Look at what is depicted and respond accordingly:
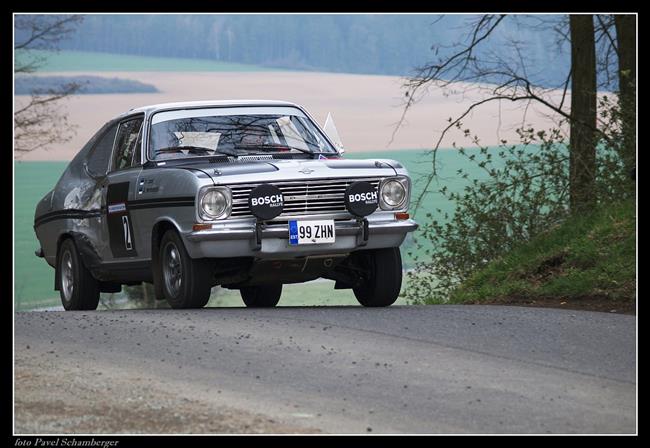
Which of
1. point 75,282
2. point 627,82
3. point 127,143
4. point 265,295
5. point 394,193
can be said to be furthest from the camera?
point 627,82

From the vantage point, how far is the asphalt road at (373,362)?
8.45m

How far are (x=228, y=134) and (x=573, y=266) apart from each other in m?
4.80

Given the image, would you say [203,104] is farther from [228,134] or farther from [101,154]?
[101,154]

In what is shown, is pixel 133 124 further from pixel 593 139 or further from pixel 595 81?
pixel 595 81

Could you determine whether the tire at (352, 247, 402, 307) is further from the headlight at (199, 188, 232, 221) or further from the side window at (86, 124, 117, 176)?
the side window at (86, 124, 117, 176)

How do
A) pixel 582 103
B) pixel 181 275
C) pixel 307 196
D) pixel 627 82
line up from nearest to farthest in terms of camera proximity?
pixel 307 196 → pixel 181 275 → pixel 627 82 → pixel 582 103

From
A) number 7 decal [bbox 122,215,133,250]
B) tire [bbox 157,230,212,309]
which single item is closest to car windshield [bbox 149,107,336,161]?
number 7 decal [bbox 122,215,133,250]

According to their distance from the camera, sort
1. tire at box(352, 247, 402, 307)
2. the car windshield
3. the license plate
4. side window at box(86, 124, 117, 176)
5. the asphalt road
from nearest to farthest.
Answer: the asphalt road, the license plate, tire at box(352, 247, 402, 307), the car windshield, side window at box(86, 124, 117, 176)

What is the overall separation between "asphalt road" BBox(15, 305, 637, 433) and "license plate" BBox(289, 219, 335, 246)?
682 mm

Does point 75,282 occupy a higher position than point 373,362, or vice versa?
point 75,282

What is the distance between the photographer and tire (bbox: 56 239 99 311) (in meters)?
14.9

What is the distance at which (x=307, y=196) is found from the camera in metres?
12.8

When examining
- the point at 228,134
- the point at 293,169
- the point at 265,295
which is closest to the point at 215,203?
the point at 293,169

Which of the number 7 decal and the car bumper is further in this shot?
the number 7 decal
